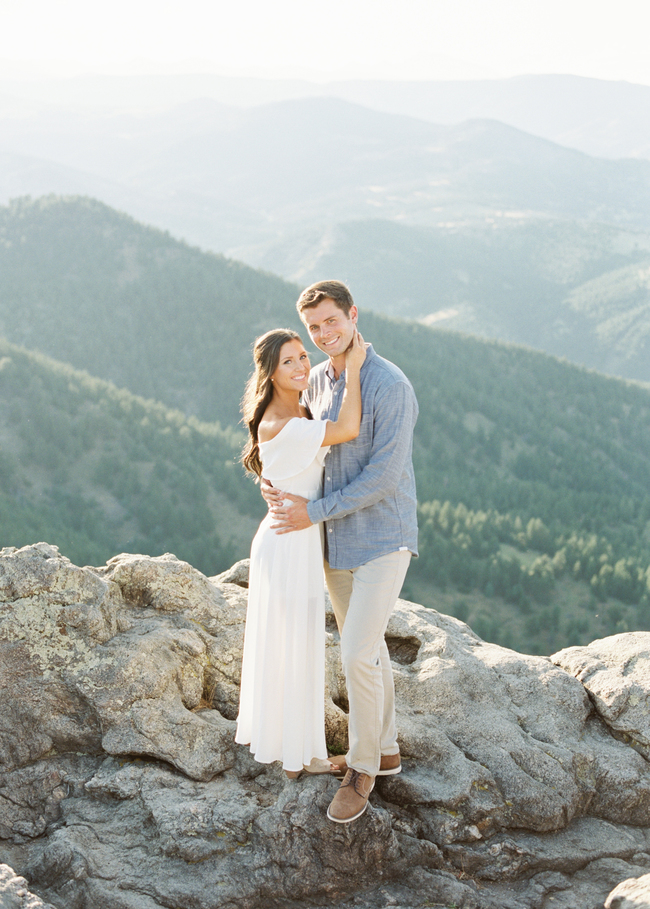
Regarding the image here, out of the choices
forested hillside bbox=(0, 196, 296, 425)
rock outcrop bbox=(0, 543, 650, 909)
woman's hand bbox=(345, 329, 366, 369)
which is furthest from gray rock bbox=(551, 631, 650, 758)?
forested hillside bbox=(0, 196, 296, 425)

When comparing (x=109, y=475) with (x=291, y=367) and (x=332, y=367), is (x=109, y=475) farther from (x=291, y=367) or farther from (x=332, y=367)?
(x=291, y=367)

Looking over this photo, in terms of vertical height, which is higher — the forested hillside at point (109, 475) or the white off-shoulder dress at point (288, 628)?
the white off-shoulder dress at point (288, 628)

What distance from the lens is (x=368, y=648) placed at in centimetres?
471

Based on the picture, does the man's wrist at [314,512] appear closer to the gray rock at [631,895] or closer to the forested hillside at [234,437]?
the gray rock at [631,895]

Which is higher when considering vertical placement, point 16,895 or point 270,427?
point 270,427

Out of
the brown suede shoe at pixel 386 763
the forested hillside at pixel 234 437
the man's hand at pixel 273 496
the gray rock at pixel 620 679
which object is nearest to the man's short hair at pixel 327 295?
the man's hand at pixel 273 496

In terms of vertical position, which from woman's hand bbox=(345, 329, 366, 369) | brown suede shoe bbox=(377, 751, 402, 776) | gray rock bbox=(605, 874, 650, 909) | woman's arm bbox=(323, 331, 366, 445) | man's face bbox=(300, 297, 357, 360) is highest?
man's face bbox=(300, 297, 357, 360)

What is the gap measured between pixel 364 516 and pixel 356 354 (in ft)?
3.33

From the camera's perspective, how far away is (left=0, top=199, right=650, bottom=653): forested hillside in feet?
151

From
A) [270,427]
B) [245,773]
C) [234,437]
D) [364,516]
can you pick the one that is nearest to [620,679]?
[364,516]

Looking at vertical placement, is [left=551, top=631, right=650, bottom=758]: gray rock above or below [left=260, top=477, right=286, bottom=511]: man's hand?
below

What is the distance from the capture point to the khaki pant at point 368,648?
186 inches

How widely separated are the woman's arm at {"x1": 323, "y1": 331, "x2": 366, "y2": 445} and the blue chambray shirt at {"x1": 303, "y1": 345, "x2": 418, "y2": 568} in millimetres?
92

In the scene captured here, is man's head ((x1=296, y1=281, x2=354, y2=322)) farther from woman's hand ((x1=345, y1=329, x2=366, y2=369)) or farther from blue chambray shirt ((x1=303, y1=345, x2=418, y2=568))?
blue chambray shirt ((x1=303, y1=345, x2=418, y2=568))
